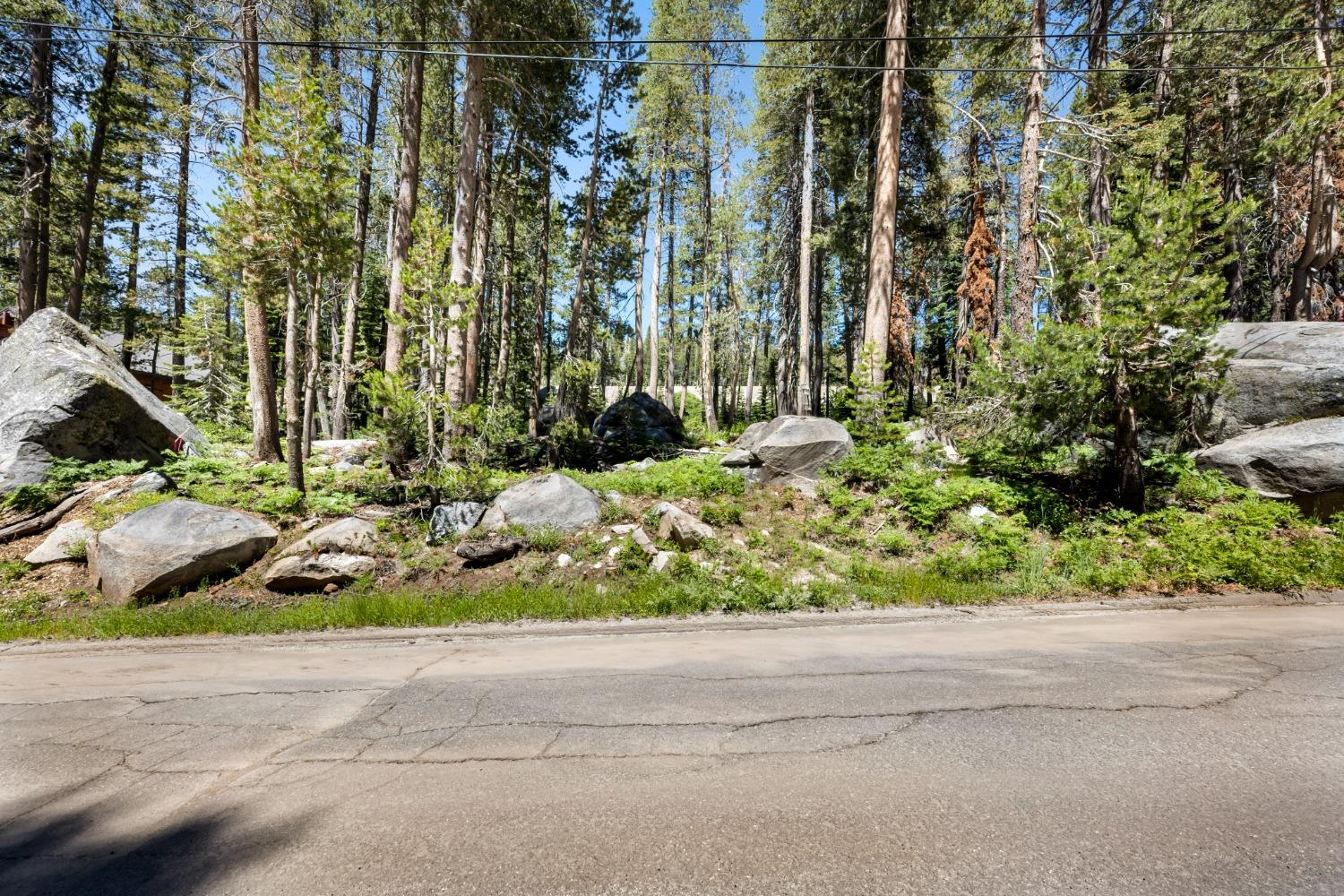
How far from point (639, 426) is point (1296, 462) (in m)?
14.2

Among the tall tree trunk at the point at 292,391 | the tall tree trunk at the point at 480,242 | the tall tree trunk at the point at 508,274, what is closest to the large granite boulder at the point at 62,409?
the tall tree trunk at the point at 292,391

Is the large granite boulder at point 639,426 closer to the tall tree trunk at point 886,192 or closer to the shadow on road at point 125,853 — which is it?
the tall tree trunk at point 886,192

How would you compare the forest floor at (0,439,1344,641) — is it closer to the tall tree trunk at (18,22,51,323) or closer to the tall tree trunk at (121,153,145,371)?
the tall tree trunk at (18,22,51,323)

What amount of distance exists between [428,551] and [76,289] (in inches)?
695

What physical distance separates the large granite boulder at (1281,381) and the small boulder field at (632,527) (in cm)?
3

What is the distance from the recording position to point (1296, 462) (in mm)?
7387

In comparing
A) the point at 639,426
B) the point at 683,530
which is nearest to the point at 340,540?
the point at 683,530

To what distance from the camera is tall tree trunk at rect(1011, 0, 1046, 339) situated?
420 inches

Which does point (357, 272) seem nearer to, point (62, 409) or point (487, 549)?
point (62, 409)

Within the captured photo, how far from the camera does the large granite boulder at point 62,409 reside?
7844 mm

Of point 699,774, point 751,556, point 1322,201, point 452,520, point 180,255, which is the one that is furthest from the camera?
point 180,255

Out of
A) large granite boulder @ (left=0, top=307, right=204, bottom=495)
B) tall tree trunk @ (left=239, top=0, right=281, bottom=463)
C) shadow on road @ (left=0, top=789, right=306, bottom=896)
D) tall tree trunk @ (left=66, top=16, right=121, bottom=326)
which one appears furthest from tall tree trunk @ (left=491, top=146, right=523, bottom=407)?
shadow on road @ (left=0, top=789, right=306, bottom=896)

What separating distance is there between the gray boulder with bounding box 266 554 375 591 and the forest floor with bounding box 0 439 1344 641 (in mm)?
193

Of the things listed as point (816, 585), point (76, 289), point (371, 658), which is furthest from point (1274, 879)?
point (76, 289)
